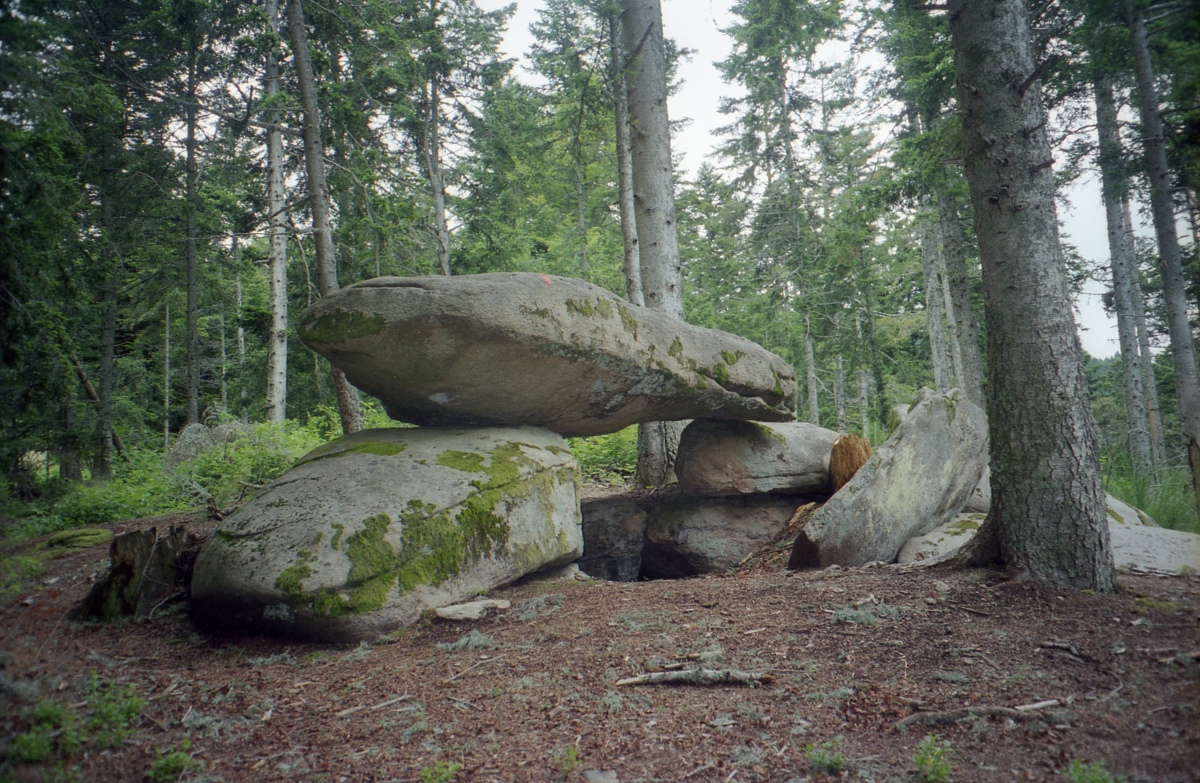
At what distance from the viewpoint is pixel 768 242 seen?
18.3 m

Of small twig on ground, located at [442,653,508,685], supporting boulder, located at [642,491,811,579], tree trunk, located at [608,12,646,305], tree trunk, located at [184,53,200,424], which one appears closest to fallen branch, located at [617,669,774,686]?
small twig on ground, located at [442,653,508,685]

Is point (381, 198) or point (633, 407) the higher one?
point (381, 198)

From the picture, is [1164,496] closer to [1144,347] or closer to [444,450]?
[444,450]

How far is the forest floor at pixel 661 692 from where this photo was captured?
233cm

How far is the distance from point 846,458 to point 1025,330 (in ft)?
11.5

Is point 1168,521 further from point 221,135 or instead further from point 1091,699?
point 221,135

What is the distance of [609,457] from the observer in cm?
1126

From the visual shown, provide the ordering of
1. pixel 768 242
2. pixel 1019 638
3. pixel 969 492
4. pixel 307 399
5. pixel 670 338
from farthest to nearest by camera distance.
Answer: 1. pixel 768 242
2. pixel 307 399
3. pixel 969 492
4. pixel 670 338
5. pixel 1019 638

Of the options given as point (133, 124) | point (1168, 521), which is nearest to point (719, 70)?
point (133, 124)

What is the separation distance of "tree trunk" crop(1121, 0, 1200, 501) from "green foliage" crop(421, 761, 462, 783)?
6.01 meters

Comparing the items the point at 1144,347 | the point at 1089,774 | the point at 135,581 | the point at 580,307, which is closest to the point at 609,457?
the point at 580,307

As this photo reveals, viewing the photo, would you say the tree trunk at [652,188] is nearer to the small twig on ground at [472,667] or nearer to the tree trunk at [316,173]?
the tree trunk at [316,173]

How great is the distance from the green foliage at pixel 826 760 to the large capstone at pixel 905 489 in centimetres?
307

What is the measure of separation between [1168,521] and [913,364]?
528 inches
